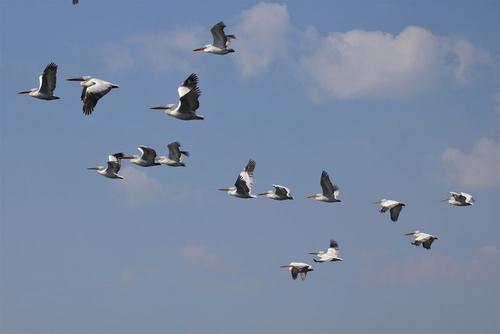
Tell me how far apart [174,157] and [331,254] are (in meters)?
10.5

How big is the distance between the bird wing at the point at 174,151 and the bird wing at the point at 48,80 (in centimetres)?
622

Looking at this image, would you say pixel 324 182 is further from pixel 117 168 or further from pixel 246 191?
pixel 117 168

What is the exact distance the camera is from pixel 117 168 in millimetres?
54688

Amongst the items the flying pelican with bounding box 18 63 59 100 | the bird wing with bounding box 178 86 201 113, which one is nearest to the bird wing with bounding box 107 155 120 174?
the flying pelican with bounding box 18 63 59 100

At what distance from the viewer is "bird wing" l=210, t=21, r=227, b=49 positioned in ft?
169

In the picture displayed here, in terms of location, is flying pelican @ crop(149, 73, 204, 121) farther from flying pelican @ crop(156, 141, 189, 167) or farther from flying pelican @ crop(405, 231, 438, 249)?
flying pelican @ crop(405, 231, 438, 249)

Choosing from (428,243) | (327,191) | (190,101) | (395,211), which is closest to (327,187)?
(327,191)

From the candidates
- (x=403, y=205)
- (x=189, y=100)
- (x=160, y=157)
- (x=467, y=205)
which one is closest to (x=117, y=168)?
(x=160, y=157)

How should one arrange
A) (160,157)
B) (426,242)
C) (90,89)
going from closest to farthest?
(90,89) < (160,157) < (426,242)

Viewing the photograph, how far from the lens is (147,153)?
5238cm

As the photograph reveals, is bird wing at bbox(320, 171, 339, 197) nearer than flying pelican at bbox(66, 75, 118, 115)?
No

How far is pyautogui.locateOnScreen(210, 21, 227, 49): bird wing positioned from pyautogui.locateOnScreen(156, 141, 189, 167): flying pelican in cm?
517

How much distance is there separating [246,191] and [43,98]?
1046 centimetres

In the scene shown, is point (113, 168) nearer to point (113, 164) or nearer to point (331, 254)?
point (113, 164)
